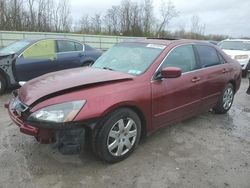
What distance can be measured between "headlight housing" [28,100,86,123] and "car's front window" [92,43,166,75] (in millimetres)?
1186

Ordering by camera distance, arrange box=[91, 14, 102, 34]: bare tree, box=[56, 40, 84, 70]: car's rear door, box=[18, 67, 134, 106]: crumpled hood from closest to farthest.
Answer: box=[18, 67, 134, 106]: crumpled hood < box=[56, 40, 84, 70]: car's rear door < box=[91, 14, 102, 34]: bare tree

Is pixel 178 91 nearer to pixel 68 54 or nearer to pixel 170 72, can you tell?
pixel 170 72

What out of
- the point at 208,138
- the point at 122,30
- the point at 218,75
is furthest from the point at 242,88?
the point at 122,30

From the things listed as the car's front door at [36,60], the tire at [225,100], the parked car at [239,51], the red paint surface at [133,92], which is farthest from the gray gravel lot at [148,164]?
the parked car at [239,51]

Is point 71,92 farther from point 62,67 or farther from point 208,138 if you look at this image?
point 62,67

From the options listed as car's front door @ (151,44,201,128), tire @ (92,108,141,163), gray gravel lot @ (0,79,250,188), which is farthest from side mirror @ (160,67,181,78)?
gray gravel lot @ (0,79,250,188)

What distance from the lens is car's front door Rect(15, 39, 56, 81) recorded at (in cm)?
762

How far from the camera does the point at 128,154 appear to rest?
4.06 metres

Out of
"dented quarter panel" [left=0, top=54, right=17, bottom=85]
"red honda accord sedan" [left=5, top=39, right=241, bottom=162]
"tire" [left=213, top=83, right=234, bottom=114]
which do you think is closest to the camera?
"red honda accord sedan" [left=5, top=39, right=241, bottom=162]

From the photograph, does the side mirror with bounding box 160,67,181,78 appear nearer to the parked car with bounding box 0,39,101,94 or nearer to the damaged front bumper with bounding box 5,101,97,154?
the damaged front bumper with bounding box 5,101,97,154

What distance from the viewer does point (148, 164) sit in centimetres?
395

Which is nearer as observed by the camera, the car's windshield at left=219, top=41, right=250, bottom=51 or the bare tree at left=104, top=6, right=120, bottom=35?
the car's windshield at left=219, top=41, right=250, bottom=51

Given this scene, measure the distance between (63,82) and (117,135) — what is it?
98 cm

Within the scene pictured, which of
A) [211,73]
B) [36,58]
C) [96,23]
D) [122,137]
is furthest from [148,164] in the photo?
[96,23]
